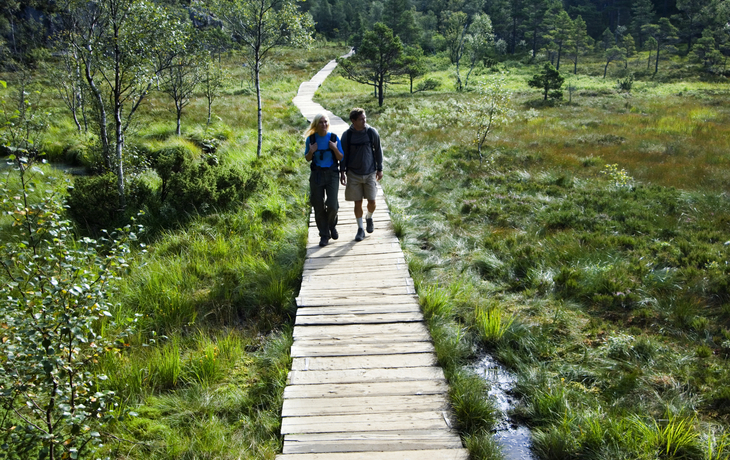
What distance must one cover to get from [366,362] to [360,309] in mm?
1003

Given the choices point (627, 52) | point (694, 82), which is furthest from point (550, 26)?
point (694, 82)

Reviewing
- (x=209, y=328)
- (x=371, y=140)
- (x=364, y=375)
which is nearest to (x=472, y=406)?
(x=364, y=375)

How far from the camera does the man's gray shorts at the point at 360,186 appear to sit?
6.88 meters

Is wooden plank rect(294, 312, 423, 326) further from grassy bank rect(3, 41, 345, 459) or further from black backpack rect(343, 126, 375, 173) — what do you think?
black backpack rect(343, 126, 375, 173)

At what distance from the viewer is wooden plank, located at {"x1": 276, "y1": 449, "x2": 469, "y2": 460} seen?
3170mm

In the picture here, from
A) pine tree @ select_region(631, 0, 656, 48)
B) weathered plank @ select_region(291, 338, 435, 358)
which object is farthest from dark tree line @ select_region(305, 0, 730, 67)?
weathered plank @ select_region(291, 338, 435, 358)

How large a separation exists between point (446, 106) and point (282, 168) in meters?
16.8

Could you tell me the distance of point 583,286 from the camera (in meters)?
5.80

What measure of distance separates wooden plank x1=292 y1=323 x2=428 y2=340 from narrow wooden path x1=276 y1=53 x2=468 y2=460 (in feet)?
0.04

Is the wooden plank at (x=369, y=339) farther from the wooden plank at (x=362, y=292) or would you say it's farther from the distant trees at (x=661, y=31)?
the distant trees at (x=661, y=31)

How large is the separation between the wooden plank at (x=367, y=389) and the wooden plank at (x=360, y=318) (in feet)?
3.46

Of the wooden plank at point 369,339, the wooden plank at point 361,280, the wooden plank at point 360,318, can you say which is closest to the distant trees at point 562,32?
the wooden plank at point 361,280

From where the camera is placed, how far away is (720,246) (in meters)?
6.84

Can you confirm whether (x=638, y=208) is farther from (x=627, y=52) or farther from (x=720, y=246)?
(x=627, y=52)
